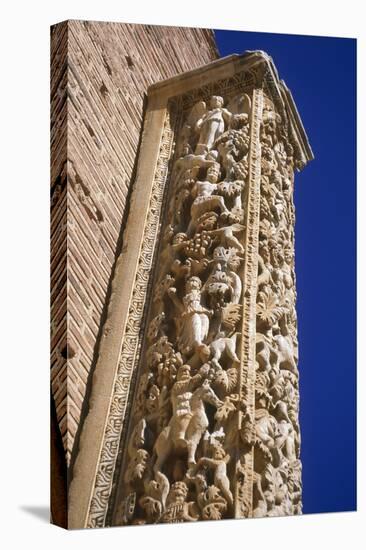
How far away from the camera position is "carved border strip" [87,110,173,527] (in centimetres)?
683

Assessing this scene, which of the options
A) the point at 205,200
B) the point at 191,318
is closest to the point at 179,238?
the point at 205,200

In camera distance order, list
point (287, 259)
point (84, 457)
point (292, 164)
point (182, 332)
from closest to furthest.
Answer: point (84, 457) < point (182, 332) < point (287, 259) < point (292, 164)

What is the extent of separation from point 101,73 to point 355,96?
1.63m

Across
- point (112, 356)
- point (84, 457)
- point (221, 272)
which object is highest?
point (221, 272)

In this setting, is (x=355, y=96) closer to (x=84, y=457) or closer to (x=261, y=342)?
(x=261, y=342)

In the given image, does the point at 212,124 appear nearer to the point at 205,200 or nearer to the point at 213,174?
the point at 213,174

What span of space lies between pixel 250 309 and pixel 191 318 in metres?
0.35

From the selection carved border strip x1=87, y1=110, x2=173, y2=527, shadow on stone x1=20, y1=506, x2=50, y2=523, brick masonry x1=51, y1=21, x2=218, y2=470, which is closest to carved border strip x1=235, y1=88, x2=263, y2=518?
carved border strip x1=87, y1=110, x2=173, y2=527

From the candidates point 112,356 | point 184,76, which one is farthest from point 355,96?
point 112,356

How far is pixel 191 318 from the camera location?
23.9ft

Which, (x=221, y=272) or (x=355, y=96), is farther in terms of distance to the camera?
(x=355, y=96)

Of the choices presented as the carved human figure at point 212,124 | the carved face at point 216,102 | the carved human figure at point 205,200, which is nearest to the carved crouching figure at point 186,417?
the carved human figure at point 205,200

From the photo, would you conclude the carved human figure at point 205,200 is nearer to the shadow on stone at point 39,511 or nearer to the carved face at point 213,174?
Result: the carved face at point 213,174

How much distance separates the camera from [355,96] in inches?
324
